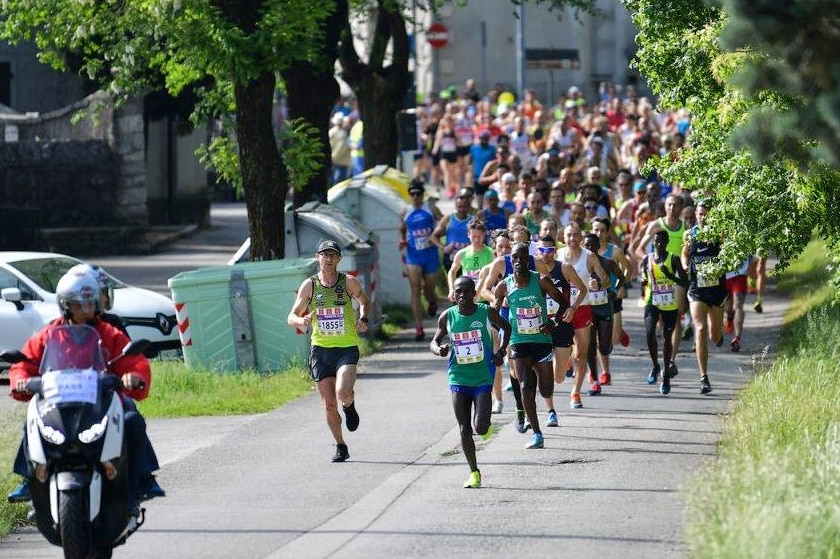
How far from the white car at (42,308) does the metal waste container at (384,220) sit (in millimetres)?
4760

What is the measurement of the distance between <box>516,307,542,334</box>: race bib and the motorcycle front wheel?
5577 mm

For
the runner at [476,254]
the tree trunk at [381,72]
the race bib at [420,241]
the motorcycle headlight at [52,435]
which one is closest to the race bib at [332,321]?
the runner at [476,254]

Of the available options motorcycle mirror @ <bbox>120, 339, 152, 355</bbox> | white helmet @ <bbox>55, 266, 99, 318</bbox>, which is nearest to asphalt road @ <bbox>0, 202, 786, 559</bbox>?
motorcycle mirror @ <bbox>120, 339, 152, 355</bbox>

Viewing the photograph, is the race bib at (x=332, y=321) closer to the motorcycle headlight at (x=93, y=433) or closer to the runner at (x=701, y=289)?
the runner at (x=701, y=289)

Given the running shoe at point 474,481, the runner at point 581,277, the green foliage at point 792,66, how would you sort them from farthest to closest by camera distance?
the runner at point 581,277 → the running shoe at point 474,481 → the green foliage at point 792,66

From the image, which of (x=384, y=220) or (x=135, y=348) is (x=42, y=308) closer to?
(x=384, y=220)

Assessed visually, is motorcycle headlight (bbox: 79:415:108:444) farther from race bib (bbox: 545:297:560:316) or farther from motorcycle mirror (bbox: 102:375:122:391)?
race bib (bbox: 545:297:560:316)

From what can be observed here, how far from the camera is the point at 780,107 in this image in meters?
11.8

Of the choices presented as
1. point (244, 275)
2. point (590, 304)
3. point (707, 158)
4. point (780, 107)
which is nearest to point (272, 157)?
point (244, 275)

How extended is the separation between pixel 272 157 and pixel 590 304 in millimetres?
5400

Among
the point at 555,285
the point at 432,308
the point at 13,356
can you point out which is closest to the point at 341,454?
the point at 555,285

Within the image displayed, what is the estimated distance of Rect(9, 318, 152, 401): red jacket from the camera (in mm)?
9109

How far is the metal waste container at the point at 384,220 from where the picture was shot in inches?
931

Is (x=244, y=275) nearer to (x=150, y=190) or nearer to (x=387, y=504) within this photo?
(x=387, y=504)
